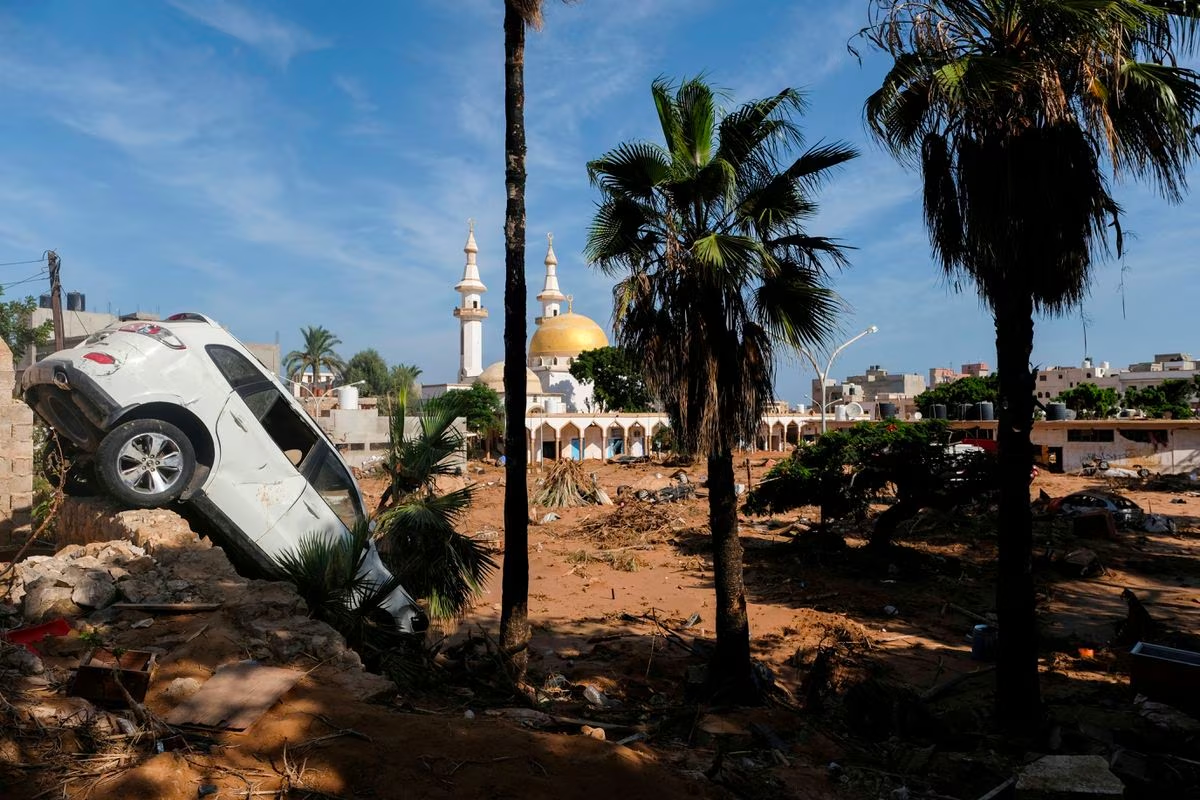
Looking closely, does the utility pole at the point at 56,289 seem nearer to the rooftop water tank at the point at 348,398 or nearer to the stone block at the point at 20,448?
the stone block at the point at 20,448

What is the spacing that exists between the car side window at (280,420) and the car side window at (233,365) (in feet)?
0.39

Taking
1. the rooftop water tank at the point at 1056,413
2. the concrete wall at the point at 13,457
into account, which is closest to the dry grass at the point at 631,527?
the concrete wall at the point at 13,457

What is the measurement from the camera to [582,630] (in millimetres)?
13102

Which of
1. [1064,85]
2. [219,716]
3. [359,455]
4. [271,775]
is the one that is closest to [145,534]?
[219,716]

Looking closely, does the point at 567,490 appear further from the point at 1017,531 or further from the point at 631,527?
the point at 1017,531

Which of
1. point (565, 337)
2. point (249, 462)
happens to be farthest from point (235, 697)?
point (565, 337)

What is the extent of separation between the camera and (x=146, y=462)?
769cm

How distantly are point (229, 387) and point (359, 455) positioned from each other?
3338 cm

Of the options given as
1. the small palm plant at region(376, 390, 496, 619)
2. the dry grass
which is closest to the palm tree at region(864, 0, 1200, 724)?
the small palm plant at region(376, 390, 496, 619)

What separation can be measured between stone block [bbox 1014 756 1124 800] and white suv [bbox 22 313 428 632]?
19.1ft

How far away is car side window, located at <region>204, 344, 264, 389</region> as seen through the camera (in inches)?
318

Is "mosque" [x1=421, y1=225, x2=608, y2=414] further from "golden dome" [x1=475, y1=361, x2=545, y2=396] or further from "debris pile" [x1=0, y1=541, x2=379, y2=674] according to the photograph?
"debris pile" [x1=0, y1=541, x2=379, y2=674]

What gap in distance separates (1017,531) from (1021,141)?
151 inches

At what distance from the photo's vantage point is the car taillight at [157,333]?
783 cm
